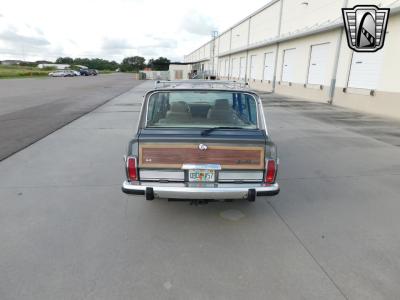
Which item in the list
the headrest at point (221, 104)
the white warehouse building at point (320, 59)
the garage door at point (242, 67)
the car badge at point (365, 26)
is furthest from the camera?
the garage door at point (242, 67)

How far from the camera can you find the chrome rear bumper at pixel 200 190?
10.8ft

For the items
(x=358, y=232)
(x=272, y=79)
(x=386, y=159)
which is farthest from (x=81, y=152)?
(x=272, y=79)

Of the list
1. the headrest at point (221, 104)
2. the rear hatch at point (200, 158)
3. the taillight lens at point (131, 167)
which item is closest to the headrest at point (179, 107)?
the headrest at point (221, 104)

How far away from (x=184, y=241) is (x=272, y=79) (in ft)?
83.9

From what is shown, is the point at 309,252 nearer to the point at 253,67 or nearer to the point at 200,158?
the point at 200,158

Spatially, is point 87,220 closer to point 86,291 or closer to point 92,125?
point 86,291

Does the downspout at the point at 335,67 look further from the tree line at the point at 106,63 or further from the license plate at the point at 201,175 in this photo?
the tree line at the point at 106,63

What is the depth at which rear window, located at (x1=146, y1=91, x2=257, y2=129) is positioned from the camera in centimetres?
400

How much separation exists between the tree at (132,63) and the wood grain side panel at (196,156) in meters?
134

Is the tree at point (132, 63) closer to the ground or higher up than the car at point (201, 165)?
higher up

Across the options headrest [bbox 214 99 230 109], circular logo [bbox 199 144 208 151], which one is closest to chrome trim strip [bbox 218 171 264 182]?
circular logo [bbox 199 144 208 151]

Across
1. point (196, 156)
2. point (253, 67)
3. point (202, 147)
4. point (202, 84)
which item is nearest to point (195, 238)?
point (196, 156)

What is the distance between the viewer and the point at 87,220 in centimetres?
369

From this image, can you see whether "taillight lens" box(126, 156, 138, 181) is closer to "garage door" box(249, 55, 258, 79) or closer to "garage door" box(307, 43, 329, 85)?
"garage door" box(307, 43, 329, 85)
